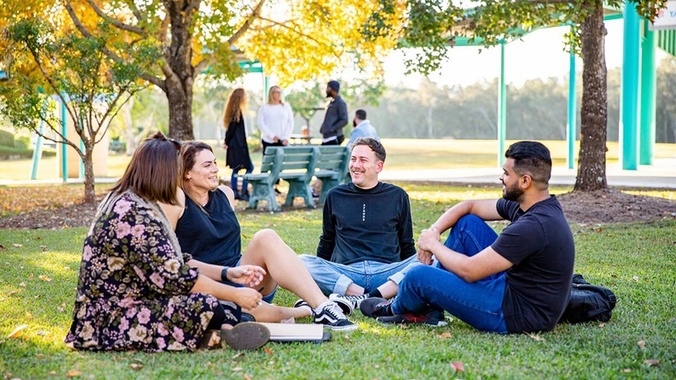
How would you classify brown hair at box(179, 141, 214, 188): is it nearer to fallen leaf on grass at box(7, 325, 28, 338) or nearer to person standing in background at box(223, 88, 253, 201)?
Result: fallen leaf on grass at box(7, 325, 28, 338)

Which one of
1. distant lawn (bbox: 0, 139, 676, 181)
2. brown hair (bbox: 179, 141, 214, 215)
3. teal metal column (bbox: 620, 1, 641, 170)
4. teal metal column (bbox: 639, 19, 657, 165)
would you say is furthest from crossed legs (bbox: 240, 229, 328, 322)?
teal metal column (bbox: 639, 19, 657, 165)

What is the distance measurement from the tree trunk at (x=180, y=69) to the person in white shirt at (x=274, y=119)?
5.17 feet

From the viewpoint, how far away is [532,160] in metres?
4.92

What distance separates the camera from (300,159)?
44.9 feet

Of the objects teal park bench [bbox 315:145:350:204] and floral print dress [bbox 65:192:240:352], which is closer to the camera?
floral print dress [bbox 65:192:240:352]

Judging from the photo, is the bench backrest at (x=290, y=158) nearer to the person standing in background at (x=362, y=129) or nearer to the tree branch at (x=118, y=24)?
the person standing in background at (x=362, y=129)

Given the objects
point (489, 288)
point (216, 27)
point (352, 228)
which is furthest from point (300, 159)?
point (489, 288)

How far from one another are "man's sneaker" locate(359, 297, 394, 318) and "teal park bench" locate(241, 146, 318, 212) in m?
7.40

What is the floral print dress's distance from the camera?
4473 mm

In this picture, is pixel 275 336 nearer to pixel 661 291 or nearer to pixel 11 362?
pixel 11 362

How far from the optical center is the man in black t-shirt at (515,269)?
4852mm

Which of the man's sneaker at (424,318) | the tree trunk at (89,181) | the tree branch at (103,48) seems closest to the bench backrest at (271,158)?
the tree branch at (103,48)

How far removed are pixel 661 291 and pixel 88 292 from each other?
4.25m

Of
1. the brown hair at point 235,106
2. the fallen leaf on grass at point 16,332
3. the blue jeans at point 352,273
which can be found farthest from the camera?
the brown hair at point 235,106
